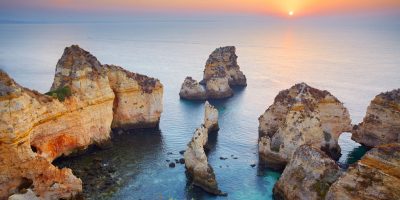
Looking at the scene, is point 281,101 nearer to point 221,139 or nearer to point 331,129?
point 331,129

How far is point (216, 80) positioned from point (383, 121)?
132ft

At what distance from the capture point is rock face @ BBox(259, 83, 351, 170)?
45312 mm

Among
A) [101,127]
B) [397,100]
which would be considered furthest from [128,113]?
[397,100]

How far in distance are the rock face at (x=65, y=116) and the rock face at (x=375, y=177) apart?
979 inches

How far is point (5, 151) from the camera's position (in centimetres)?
3466

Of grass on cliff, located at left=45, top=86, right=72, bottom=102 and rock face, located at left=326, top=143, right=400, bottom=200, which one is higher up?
grass on cliff, located at left=45, top=86, right=72, bottom=102

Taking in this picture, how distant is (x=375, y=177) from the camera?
28562 mm

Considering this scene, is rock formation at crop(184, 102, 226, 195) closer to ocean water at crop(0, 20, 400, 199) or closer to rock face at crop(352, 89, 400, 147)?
ocean water at crop(0, 20, 400, 199)

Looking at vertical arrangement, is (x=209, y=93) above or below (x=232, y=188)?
above

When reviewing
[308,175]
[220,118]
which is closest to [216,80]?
[220,118]

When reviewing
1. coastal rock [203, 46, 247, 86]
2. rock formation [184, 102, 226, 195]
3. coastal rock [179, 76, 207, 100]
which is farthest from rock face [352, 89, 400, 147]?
coastal rock [203, 46, 247, 86]

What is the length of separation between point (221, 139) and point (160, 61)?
95699 millimetres

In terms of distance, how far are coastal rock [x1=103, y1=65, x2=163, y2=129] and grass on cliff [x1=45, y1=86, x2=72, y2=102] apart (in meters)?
9.49

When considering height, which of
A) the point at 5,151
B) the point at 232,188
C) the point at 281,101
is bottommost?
the point at 232,188
